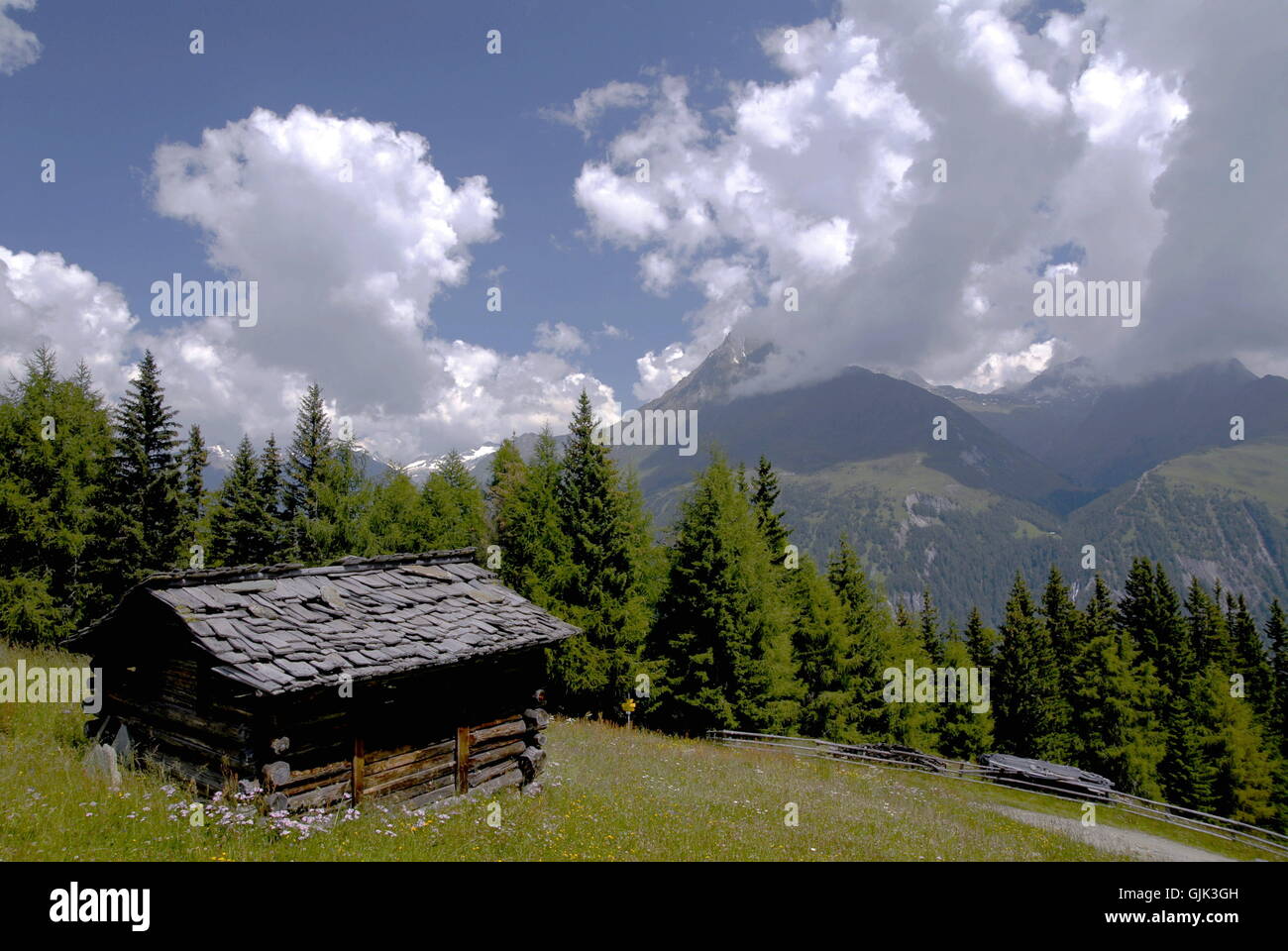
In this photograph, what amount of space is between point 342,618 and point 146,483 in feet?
91.2

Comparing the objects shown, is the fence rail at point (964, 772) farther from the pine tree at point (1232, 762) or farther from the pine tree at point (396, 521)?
the pine tree at point (396, 521)

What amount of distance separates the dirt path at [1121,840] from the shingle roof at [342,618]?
17482 millimetres

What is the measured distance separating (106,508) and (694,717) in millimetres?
28632

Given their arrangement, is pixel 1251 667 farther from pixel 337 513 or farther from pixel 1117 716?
pixel 337 513

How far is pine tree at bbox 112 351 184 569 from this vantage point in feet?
101

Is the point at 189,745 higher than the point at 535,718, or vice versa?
the point at 189,745

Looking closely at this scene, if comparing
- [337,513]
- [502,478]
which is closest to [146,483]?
[337,513]

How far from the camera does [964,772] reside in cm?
2794

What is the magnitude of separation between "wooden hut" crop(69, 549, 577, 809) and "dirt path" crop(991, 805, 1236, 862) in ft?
56.1

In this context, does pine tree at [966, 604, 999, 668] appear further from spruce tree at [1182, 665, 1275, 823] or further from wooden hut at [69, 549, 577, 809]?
wooden hut at [69, 549, 577, 809]

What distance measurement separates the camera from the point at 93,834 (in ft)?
28.0

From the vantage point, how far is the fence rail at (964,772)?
26.0 m

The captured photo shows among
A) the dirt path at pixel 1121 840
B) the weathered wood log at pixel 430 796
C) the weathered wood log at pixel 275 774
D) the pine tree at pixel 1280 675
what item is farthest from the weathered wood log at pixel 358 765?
the pine tree at pixel 1280 675

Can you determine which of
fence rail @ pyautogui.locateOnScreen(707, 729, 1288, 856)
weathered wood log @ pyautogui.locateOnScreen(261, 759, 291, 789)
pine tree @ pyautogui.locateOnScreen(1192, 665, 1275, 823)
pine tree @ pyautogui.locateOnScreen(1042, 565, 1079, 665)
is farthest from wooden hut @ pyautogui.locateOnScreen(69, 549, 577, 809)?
pine tree @ pyautogui.locateOnScreen(1192, 665, 1275, 823)
